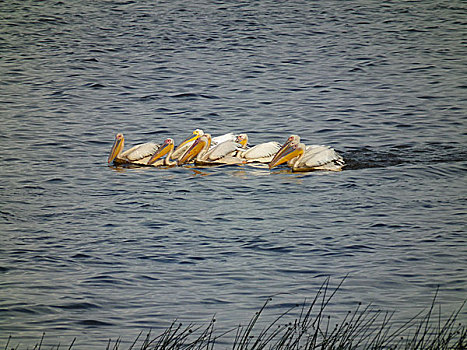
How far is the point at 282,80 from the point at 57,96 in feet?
17.3

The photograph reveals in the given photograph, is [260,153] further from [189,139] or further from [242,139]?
[189,139]

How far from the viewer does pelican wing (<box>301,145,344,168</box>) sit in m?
11.1

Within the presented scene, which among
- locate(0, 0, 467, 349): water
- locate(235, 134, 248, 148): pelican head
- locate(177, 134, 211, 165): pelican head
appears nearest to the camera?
locate(0, 0, 467, 349): water

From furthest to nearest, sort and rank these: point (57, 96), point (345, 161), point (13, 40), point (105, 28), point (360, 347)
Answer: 1. point (105, 28)
2. point (13, 40)
3. point (57, 96)
4. point (345, 161)
5. point (360, 347)

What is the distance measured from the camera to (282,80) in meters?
17.9

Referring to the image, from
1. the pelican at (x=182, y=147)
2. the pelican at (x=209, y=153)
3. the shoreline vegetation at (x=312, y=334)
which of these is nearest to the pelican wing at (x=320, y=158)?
the pelican at (x=209, y=153)

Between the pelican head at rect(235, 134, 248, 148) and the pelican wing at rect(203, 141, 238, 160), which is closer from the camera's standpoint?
the pelican wing at rect(203, 141, 238, 160)

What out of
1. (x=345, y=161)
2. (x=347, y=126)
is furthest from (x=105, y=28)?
(x=345, y=161)

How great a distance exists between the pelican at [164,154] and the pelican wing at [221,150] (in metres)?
0.58

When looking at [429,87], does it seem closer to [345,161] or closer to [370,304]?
[345,161]

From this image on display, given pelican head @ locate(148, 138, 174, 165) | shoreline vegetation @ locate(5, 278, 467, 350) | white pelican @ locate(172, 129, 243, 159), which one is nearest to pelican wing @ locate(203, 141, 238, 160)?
white pelican @ locate(172, 129, 243, 159)

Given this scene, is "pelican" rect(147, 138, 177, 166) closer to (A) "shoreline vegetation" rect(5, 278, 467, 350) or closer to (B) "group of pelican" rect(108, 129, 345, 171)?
(B) "group of pelican" rect(108, 129, 345, 171)

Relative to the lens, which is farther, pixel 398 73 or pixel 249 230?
pixel 398 73

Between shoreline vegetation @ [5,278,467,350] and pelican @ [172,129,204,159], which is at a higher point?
shoreline vegetation @ [5,278,467,350]
